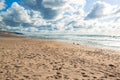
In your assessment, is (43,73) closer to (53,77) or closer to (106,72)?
(53,77)

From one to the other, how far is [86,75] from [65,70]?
1233 mm

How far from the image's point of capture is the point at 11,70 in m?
8.12

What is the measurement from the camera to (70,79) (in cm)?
721

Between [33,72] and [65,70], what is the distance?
1710 mm

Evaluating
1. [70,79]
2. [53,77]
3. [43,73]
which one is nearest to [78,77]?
[70,79]

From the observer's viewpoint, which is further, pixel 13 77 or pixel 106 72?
pixel 106 72

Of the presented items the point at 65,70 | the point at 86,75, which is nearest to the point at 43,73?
the point at 65,70

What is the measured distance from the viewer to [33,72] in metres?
8.00

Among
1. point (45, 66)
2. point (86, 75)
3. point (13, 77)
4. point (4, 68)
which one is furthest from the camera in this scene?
point (45, 66)

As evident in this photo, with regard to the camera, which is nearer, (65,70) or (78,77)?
(78,77)

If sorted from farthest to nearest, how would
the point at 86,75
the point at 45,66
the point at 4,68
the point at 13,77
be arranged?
the point at 45,66, the point at 4,68, the point at 86,75, the point at 13,77

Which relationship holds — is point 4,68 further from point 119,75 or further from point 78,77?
point 119,75

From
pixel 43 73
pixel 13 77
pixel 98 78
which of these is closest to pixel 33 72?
pixel 43 73

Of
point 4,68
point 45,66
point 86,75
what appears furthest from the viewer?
point 45,66
